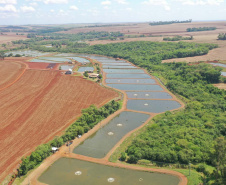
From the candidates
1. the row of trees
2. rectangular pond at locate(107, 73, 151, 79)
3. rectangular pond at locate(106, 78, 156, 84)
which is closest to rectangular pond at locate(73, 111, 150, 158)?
the row of trees

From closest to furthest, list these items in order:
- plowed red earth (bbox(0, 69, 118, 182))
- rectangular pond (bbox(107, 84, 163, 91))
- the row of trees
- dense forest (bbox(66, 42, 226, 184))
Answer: the row of trees, dense forest (bbox(66, 42, 226, 184)), plowed red earth (bbox(0, 69, 118, 182)), rectangular pond (bbox(107, 84, 163, 91))

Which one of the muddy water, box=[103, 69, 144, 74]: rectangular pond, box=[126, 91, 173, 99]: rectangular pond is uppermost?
box=[103, 69, 144, 74]: rectangular pond

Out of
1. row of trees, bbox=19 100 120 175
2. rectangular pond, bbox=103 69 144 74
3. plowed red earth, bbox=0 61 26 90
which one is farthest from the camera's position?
rectangular pond, bbox=103 69 144 74

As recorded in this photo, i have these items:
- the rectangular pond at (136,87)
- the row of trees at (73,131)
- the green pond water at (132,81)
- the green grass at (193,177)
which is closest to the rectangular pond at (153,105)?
the row of trees at (73,131)

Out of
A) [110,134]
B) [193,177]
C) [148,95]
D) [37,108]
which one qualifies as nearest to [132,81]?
[148,95]

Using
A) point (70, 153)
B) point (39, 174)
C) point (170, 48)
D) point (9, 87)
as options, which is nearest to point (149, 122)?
point (70, 153)

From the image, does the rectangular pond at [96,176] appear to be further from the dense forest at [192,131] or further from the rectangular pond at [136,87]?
the rectangular pond at [136,87]

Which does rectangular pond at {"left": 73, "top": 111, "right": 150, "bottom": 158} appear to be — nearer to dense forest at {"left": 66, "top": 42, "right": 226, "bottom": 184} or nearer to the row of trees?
the row of trees
